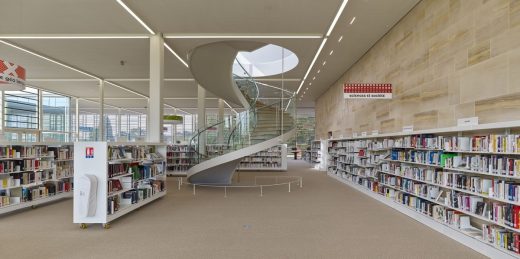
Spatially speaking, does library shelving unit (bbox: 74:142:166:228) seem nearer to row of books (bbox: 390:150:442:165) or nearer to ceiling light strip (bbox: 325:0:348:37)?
ceiling light strip (bbox: 325:0:348:37)

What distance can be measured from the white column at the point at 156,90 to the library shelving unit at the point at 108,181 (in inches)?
44.8

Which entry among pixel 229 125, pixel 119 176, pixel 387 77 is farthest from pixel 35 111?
pixel 387 77

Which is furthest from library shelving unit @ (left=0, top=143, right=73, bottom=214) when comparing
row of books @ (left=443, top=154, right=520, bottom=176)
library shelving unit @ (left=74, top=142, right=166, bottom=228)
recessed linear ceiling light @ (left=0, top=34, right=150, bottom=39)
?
row of books @ (left=443, top=154, right=520, bottom=176)

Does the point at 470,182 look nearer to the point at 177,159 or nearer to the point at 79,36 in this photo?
the point at 79,36

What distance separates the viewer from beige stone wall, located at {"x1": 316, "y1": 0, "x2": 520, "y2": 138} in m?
4.42

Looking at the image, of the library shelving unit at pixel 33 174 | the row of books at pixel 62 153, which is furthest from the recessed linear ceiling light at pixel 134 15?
the row of books at pixel 62 153

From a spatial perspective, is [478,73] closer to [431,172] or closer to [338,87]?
[431,172]

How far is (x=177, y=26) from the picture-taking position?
8578 mm

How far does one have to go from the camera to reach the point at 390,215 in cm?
693

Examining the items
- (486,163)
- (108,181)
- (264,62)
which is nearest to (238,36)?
(108,181)

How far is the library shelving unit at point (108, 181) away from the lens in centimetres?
575

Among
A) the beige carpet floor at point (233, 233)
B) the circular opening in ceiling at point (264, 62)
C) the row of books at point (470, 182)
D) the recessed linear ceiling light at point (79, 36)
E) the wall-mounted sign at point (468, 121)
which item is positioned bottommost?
the beige carpet floor at point (233, 233)

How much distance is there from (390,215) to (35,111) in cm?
1931

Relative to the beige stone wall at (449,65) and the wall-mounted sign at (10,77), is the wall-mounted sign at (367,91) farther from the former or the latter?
the wall-mounted sign at (10,77)
